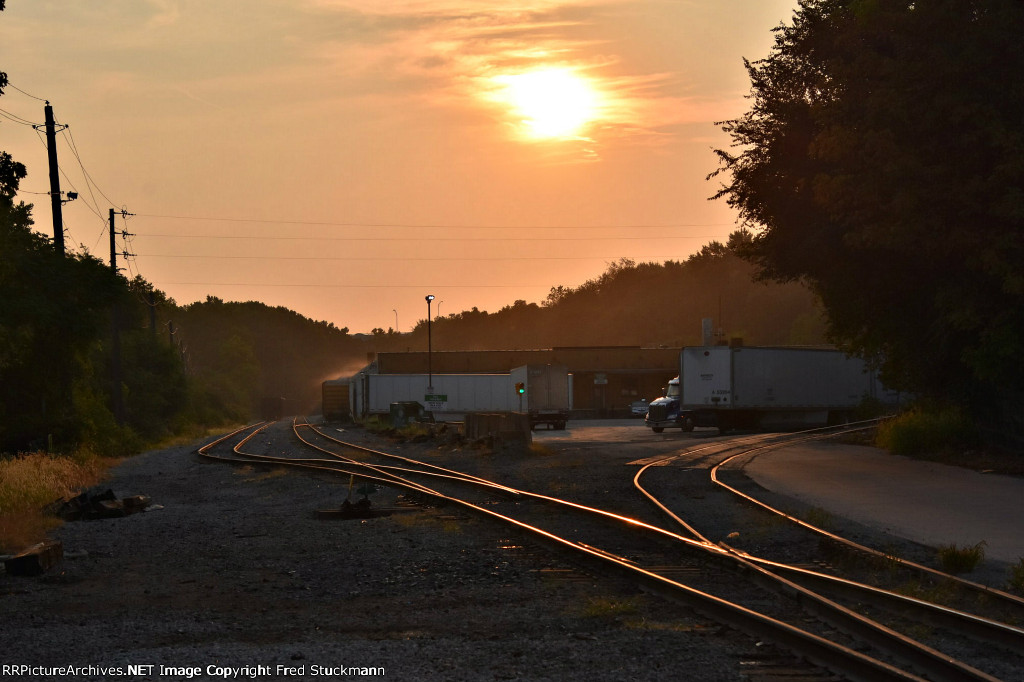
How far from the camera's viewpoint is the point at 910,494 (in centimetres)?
1850

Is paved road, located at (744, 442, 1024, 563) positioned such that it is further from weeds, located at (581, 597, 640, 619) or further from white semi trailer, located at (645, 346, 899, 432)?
white semi trailer, located at (645, 346, 899, 432)

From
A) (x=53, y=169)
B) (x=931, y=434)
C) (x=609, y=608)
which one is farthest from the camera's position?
(x=53, y=169)

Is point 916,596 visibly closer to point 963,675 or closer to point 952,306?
point 963,675

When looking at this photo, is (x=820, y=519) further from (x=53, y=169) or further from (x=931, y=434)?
(x=53, y=169)

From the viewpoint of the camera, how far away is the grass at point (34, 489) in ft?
46.1

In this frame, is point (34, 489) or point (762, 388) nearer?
point (34, 489)

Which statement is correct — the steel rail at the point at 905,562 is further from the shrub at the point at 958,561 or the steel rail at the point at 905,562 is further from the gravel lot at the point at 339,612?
the gravel lot at the point at 339,612

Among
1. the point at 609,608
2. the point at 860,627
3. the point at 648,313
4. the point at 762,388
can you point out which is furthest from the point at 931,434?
the point at 648,313

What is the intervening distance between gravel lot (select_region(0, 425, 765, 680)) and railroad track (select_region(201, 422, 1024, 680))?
0.97 ft

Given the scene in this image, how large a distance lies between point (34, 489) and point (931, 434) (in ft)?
70.1

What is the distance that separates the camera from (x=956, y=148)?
22422 mm

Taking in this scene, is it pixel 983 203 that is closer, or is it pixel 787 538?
pixel 787 538

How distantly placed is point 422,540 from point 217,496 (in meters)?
9.15

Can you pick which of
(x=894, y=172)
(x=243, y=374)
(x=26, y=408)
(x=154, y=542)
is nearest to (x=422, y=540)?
(x=154, y=542)
